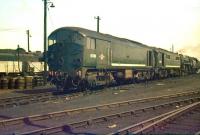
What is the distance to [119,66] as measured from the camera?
86.1 feet

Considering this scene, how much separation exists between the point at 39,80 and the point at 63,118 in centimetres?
1808

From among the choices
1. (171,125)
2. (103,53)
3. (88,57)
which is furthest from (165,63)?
(171,125)

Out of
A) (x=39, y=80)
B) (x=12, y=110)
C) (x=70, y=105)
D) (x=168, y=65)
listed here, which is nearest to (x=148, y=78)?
(x=168, y=65)

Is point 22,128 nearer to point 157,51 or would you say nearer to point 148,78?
point 148,78

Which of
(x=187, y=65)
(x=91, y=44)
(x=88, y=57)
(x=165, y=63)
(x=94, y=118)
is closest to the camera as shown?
(x=94, y=118)

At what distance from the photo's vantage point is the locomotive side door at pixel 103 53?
23.1m

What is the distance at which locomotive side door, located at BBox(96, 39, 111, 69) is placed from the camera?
23.1 meters

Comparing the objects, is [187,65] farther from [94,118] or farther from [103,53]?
[94,118]

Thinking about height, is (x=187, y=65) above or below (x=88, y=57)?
above

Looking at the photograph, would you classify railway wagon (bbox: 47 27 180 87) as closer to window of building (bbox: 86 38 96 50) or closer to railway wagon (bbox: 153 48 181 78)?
window of building (bbox: 86 38 96 50)

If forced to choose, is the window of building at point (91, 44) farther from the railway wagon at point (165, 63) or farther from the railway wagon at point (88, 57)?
the railway wagon at point (165, 63)

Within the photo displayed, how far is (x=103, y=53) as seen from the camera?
78.1 ft

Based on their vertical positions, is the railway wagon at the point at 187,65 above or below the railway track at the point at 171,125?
above

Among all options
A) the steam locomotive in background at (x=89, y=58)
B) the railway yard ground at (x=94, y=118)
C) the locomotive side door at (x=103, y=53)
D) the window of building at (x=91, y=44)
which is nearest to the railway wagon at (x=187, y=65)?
the steam locomotive in background at (x=89, y=58)
